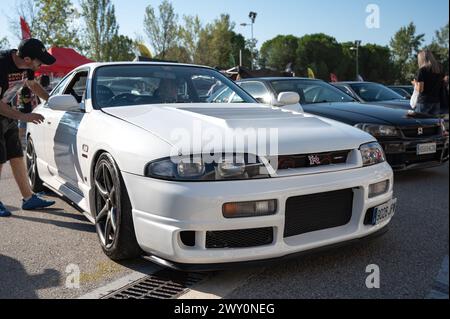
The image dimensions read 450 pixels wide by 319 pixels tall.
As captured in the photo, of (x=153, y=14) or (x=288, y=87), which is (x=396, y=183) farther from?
(x=153, y=14)

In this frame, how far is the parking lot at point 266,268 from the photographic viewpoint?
95.3 inches

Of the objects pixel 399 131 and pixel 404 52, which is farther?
pixel 404 52

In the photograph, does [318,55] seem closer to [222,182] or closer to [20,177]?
[20,177]

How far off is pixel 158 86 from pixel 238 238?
71.4 inches

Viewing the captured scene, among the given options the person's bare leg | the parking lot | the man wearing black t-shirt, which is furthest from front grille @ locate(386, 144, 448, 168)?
the person's bare leg

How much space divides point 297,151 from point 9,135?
10.5 feet

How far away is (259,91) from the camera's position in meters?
6.45

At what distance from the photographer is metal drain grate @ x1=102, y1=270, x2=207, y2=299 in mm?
2451

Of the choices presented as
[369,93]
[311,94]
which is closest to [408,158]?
[311,94]

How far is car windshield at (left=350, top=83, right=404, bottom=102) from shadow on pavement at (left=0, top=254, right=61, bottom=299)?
6403mm

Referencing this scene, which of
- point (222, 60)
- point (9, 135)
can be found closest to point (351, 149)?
point (9, 135)

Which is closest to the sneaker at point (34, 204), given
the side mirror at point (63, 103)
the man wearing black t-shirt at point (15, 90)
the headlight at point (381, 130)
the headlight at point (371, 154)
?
the man wearing black t-shirt at point (15, 90)

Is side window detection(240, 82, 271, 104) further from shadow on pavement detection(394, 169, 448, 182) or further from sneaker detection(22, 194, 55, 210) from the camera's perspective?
sneaker detection(22, 194, 55, 210)

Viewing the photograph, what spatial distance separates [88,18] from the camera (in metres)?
37.8
